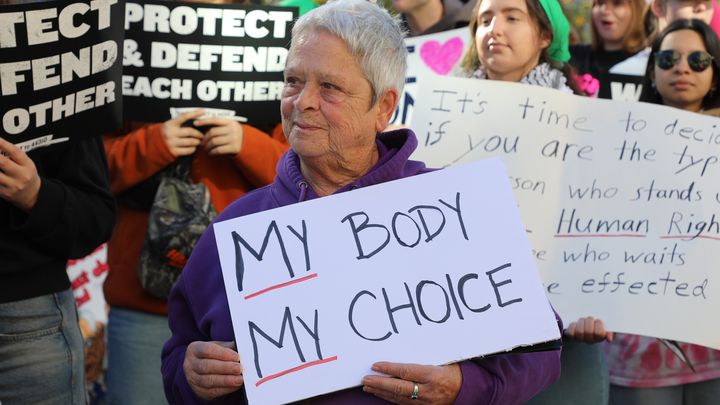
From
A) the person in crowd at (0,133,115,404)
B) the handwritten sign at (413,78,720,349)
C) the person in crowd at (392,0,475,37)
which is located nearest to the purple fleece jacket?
the person in crowd at (0,133,115,404)

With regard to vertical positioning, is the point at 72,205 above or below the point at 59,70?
below

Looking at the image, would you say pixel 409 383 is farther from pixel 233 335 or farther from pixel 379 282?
pixel 233 335

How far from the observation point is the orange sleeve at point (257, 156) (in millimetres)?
3889

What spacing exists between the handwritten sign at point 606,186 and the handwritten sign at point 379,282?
110 cm

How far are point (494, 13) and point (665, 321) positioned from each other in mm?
1219

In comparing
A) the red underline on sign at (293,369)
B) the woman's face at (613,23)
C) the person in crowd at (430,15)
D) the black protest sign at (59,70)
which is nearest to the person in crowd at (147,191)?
the black protest sign at (59,70)

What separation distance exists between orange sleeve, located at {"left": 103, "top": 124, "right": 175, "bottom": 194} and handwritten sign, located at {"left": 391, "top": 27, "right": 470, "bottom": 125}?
1046mm

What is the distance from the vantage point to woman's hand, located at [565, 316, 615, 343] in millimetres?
3414

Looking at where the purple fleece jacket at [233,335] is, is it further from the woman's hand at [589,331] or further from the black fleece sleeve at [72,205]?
the woman's hand at [589,331]

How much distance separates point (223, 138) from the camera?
3.86 m

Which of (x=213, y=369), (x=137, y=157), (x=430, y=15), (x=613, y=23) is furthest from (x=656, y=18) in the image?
(x=213, y=369)

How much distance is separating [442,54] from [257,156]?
1.05 metres

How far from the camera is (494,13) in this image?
387 centimetres

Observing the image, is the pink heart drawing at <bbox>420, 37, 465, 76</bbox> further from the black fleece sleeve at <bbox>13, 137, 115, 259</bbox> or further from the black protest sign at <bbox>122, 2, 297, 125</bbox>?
the black fleece sleeve at <bbox>13, 137, 115, 259</bbox>
